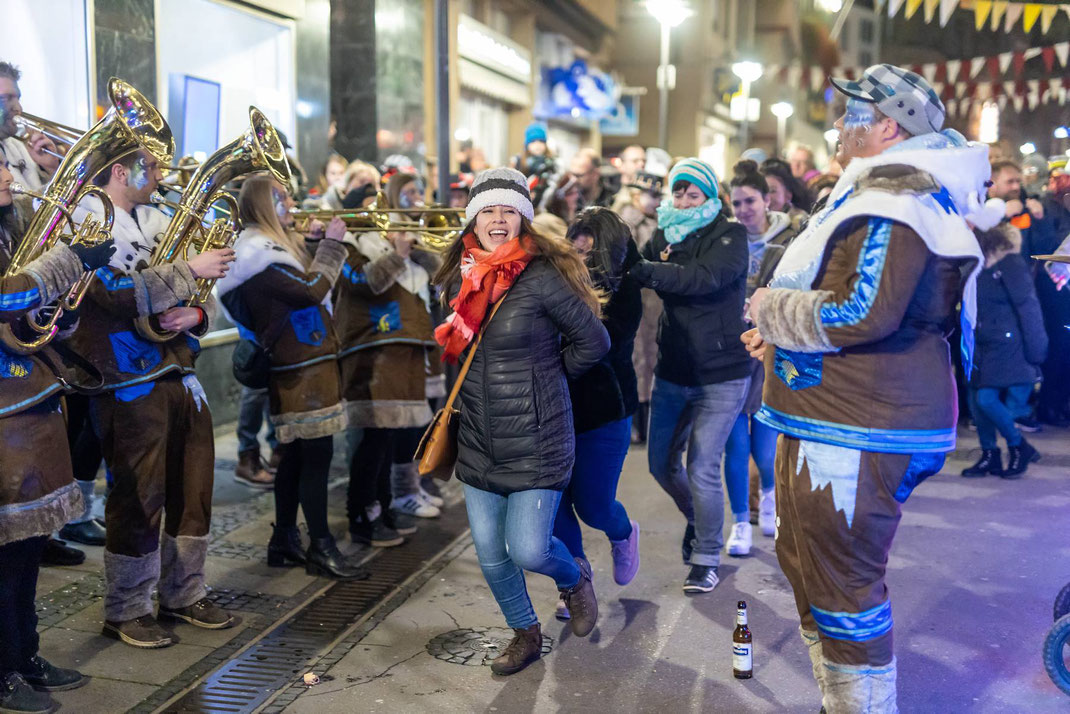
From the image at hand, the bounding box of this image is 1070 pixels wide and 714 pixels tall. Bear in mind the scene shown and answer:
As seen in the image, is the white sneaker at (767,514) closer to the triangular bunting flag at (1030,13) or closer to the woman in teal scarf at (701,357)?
the woman in teal scarf at (701,357)

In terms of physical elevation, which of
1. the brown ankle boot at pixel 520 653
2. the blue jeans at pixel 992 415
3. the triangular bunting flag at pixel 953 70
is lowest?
the brown ankle boot at pixel 520 653

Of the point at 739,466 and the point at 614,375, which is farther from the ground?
the point at 614,375

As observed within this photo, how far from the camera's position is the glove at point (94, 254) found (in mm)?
4102

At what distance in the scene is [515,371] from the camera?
167 inches

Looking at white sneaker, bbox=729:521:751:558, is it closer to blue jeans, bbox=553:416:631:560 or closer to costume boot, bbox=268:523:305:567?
blue jeans, bbox=553:416:631:560

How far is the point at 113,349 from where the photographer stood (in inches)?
181

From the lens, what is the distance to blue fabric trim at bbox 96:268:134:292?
14.7ft

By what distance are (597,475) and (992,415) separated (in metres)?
4.50

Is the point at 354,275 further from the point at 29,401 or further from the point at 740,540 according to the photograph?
the point at 740,540

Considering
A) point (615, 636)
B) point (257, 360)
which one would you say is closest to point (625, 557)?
point (615, 636)

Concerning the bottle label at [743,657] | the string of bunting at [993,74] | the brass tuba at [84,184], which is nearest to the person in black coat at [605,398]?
the bottle label at [743,657]

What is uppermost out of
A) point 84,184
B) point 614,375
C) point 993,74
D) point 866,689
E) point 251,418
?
point 993,74

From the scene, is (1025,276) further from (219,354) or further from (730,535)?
(219,354)

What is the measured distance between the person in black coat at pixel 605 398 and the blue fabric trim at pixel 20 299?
2.12m
